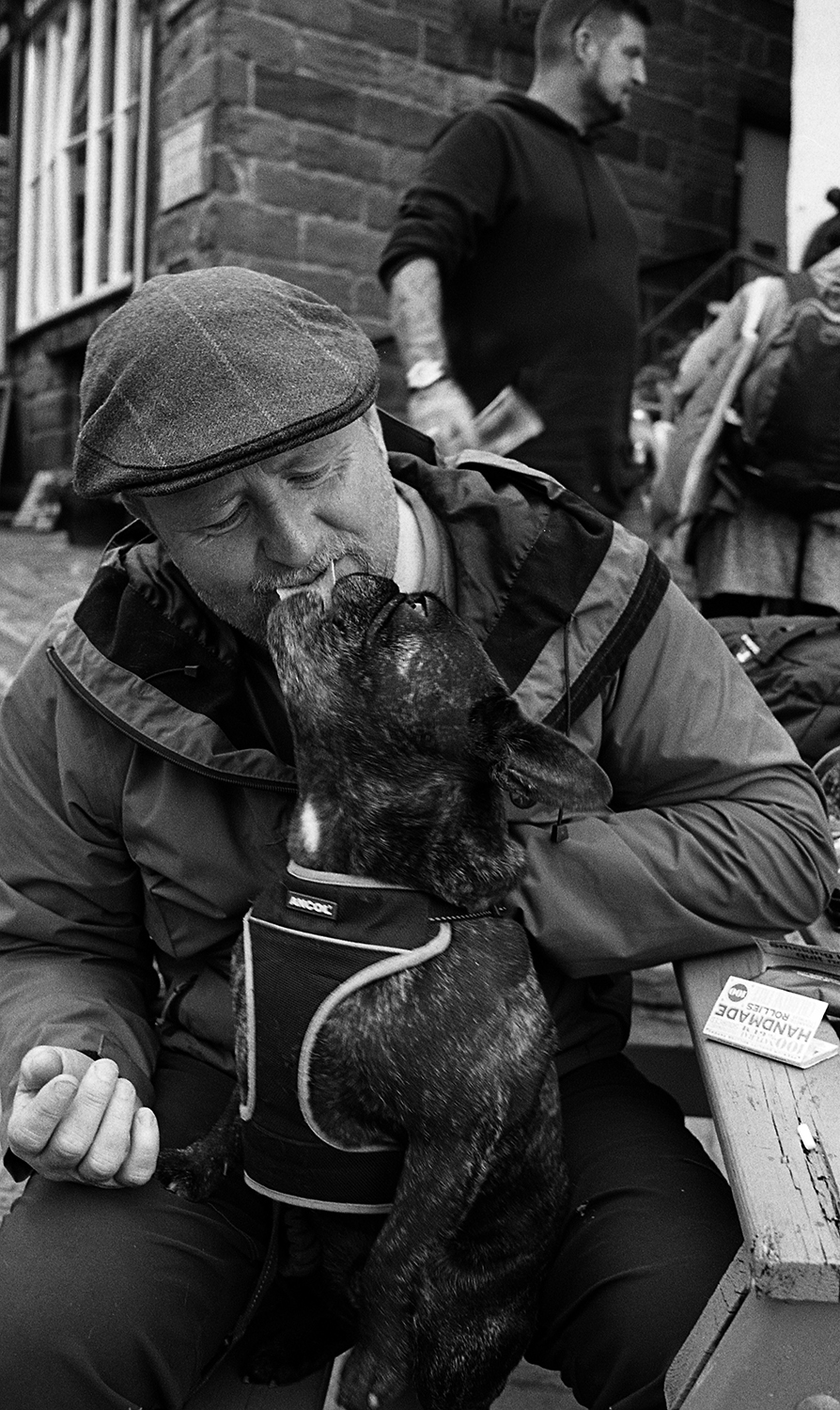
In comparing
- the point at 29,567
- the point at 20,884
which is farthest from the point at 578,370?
the point at 29,567

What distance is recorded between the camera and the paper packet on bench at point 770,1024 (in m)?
1.78

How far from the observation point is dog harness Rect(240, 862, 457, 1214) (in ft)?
5.82

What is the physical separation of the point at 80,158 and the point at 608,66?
735 cm

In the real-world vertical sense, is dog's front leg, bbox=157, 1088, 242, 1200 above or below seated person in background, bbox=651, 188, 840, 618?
below

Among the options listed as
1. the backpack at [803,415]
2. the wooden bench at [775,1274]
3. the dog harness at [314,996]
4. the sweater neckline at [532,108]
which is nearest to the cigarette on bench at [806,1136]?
the wooden bench at [775,1274]

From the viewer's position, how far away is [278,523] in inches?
80.4

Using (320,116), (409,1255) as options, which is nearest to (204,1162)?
(409,1255)

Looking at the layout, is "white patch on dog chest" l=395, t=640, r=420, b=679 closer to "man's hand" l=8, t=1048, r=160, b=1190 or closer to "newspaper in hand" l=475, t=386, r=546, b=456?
"man's hand" l=8, t=1048, r=160, b=1190

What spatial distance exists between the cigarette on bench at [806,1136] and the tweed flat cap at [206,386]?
3.64 feet

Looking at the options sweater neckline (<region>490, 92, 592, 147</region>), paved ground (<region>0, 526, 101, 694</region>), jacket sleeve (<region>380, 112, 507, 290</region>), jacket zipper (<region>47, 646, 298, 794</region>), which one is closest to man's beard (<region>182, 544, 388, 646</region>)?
jacket zipper (<region>47, 646, 298, 794</region>)

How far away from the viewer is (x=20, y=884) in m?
2.17

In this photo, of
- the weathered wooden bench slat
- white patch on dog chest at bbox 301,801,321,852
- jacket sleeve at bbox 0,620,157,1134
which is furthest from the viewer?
jacket sleeve at bbox 0,620,157,1134

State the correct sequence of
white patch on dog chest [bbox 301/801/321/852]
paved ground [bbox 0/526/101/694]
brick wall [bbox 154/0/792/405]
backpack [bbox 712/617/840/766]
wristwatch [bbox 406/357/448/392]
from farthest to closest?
brick wall [bbox 154/0/792/405], paved ground [bbox 0/526/101/694], wristwatch [bbox 406/357/448/392], backpack [bbox 712/617/840/766], white patch on dog chest [bbox 301/801/321/852]

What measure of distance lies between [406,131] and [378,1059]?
7277mm
